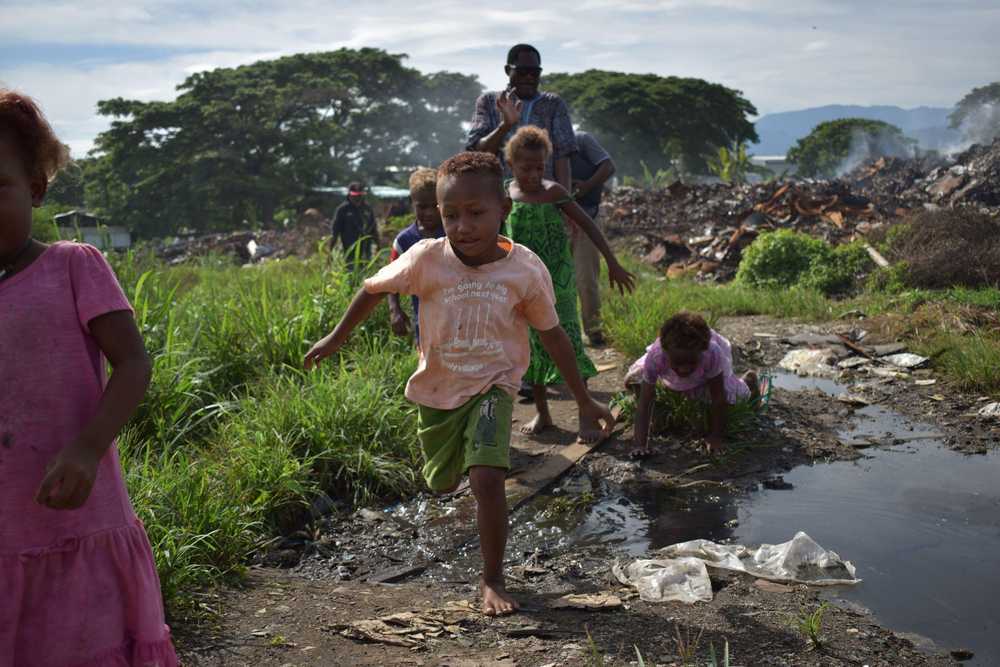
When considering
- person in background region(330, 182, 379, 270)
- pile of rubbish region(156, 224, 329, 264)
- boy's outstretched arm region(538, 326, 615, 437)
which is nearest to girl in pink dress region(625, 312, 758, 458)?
boy's outstretched arm region(538, 326, 615, 437)

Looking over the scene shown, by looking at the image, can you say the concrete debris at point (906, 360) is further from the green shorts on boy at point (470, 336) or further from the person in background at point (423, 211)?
the green shorts on boy at point (470, 336)

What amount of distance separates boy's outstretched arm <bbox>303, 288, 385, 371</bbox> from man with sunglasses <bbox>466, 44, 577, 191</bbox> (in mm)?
2625

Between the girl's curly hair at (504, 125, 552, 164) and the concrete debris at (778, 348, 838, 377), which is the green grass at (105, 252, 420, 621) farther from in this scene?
the concrete debris at (778, 348, 838, 377)

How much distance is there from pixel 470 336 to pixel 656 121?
186ft

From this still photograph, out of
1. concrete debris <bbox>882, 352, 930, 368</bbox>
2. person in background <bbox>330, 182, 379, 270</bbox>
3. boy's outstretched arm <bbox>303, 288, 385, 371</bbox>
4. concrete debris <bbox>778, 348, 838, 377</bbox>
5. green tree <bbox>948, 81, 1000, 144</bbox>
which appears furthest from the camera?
green tree <bbox>948, 81, 1000, 144</bbox>

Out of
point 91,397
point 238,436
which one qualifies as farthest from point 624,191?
point 91,397

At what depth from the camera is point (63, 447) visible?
2059 millimetres

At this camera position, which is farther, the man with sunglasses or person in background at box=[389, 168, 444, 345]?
the man with sunglasses

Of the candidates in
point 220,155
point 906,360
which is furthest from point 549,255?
point 220,155

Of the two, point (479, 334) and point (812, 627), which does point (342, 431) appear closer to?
point (479, 334)

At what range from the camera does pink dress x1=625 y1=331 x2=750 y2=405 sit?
5.45 m

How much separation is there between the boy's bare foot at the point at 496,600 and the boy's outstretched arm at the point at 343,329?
39.6 inches

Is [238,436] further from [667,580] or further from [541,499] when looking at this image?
[667,580]

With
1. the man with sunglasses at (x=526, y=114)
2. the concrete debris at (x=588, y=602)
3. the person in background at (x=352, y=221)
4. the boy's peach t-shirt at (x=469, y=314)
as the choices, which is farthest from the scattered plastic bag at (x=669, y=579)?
the person in background at (x=352, y=221)
